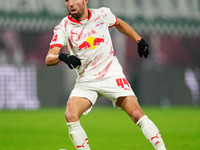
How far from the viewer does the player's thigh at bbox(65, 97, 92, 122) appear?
239 inches

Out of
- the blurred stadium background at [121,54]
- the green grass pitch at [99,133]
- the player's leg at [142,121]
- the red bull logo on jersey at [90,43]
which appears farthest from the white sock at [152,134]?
the blurred stadium background at [121,54]

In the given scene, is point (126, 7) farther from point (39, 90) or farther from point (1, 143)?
point (1, 143)

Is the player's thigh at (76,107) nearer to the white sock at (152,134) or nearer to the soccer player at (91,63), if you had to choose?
the soccer player at (91,63)

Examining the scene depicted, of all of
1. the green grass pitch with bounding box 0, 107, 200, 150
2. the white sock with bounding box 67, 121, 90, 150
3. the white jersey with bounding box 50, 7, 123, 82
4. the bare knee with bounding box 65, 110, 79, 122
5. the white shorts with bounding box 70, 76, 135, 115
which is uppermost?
the white jersey with bounding box 50, 7, 123, 82

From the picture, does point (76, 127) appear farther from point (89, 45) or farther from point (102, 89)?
point (89, 45)

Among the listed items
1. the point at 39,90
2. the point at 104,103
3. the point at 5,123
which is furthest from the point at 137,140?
the point at 104,103

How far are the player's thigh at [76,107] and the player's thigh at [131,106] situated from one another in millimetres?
379

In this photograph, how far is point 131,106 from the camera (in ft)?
20.6

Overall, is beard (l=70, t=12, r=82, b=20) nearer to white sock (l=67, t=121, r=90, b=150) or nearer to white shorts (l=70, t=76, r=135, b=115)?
white shorts (l=70, t=76, r=135, b=115)

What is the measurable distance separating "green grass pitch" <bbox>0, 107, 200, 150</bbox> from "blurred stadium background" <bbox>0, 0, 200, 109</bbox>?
2690 mm

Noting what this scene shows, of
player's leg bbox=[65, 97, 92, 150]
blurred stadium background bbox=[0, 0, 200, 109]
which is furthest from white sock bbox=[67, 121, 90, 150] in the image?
blurred stadium background bbox=[0, 0, 200, 109]

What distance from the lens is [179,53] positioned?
3319 centimetres

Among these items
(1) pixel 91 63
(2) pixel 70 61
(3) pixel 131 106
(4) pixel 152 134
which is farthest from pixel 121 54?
→ (2) pixel 70 61

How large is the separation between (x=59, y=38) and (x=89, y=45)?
38 centimetres
